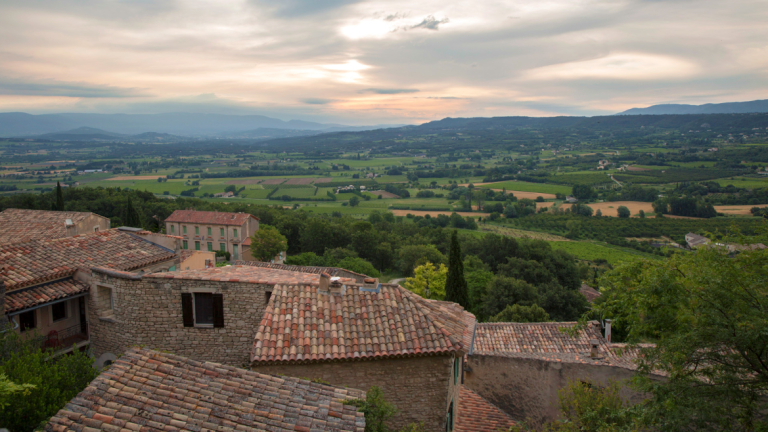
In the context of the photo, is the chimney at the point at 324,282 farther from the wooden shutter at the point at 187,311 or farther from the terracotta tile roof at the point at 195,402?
the wooden shutter at the point at 187,311

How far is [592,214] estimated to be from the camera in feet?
298

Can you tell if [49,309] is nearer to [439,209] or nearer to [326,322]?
[326,322]

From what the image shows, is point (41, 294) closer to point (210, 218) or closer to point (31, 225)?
point (31, 225)

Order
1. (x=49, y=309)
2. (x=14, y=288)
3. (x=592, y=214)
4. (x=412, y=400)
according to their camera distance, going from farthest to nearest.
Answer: (x=592, y=214), (x=49, y=309), (x=14, y=288), (x=412, y=400)

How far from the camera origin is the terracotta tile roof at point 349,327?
9859 millimetres

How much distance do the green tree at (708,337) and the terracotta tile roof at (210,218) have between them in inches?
1794

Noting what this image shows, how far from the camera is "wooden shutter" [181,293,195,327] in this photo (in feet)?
38.3

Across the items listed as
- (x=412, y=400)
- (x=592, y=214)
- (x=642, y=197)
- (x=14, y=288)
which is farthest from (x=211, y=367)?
(x=642, y=197)

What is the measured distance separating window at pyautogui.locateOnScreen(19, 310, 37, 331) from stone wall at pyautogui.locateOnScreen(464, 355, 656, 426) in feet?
43.2

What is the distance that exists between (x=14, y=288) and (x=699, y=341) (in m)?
16.4

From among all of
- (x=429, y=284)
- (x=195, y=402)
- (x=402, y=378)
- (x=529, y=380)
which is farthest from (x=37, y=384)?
(x=429, y=284)

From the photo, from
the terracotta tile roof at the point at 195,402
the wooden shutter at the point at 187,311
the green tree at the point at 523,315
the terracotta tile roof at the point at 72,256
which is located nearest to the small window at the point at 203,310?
the wooden shutter at the point at 187,311

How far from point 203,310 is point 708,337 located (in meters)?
11.6

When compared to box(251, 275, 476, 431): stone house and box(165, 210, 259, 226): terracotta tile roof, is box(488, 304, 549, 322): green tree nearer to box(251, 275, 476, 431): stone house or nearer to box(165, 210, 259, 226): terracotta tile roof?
box(251, 275, 476, 431): stone house
